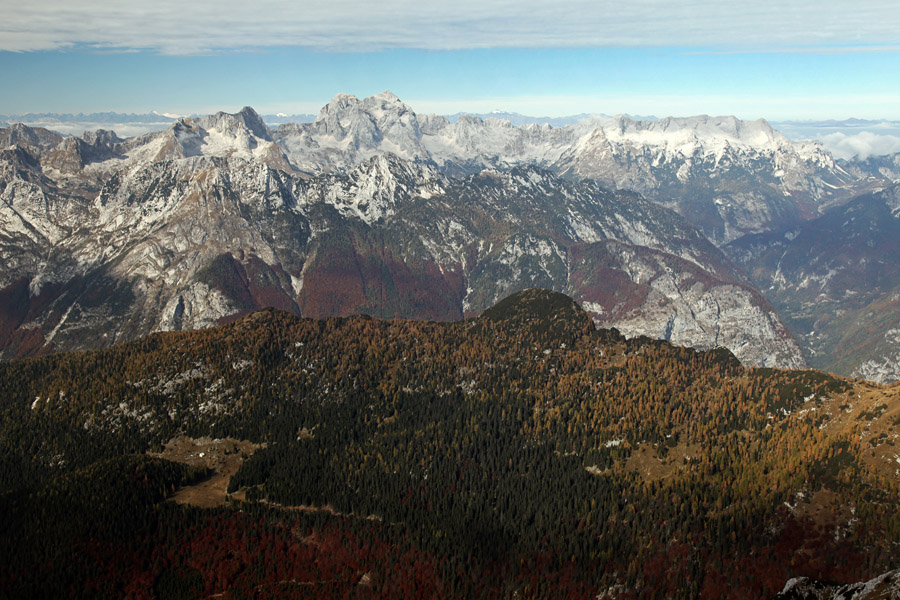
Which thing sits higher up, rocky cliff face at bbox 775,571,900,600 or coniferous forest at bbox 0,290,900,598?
rocky cliff face at bbox 775,571,900,600

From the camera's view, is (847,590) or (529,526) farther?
(529,526)

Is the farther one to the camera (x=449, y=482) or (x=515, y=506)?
(x=449, y=482)

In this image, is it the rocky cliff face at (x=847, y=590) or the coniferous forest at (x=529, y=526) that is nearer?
the rocky cliff face at (x=847, y=590)

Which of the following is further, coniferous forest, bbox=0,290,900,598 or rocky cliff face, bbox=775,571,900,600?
coniferous forest, bbox=0,290,900,598

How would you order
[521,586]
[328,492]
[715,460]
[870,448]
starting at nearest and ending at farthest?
[521,586]
[870,448]
[715,460]
[328,492]

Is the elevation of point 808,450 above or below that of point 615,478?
above

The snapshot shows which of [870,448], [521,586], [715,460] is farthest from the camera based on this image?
[715,460]

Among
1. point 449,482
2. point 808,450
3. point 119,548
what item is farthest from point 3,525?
point 808,450

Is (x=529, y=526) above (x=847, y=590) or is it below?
below

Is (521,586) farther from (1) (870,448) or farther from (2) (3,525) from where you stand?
(2) (3,525)

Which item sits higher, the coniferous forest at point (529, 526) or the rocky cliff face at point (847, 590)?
the rocky cliff face at point (847, 590)

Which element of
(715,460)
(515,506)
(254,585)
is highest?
(715,460)
